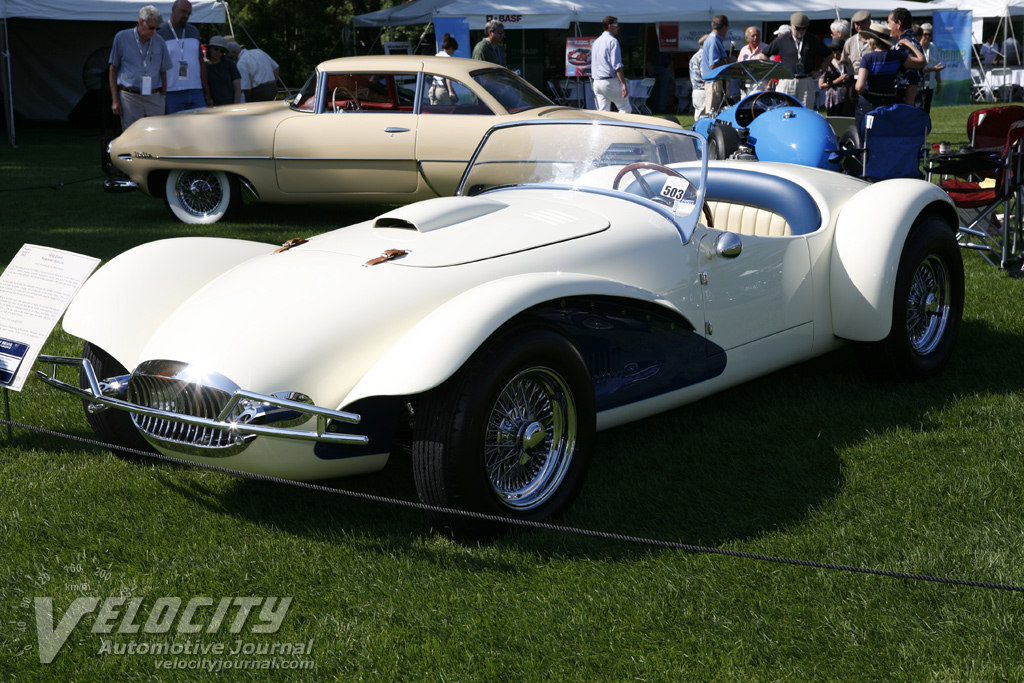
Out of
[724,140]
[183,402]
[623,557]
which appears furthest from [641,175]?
[724,140]

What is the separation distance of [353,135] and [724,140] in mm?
3812

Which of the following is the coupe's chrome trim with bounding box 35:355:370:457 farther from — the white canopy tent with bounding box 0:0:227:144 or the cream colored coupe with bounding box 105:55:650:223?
the white canopy tent with bounding box 0:0:227:144

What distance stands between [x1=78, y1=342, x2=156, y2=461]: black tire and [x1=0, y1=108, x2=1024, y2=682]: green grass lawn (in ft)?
0.38

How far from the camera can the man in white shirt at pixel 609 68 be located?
14008 millimetres

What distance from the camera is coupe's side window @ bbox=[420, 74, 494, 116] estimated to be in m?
9.53

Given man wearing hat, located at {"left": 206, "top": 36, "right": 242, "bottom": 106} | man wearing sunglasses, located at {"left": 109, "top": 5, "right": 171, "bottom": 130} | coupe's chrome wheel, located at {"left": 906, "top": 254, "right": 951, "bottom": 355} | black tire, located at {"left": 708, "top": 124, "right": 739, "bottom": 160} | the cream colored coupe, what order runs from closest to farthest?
coupe's chrome wheel, located at {"left": 906, "top": 254, "right": 951, "bottom": 355} → the cream colored coupe → black tire, located at {"left": 708, "top": 124, "right": 739, "bottom": 160} → man wearing sunglasses, located at {"left": 109, "top": 5, "right": 171, "bottom": 130} → man wearing hat, located at {"left": 206, "top": 36, "right": 242, "bottom": 106}

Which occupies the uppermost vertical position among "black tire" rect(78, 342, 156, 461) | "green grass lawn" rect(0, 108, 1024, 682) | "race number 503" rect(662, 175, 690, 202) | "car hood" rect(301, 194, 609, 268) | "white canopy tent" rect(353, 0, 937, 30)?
"white canopy tent" rect(353, 0, 937, 30)

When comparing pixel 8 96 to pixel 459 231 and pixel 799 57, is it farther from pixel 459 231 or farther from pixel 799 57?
pixel 459 231

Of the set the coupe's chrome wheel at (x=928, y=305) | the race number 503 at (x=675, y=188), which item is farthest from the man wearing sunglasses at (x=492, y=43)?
the race number 503 at (x=675, y=188)

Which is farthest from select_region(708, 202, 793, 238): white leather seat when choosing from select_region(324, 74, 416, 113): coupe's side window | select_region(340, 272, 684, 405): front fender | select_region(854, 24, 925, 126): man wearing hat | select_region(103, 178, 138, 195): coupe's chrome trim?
select_region(103, 178, 138, 195): coupe's chrome trim

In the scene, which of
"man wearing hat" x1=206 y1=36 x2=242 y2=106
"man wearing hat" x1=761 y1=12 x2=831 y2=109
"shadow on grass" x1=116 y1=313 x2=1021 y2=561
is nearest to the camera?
"shadow on grass" x1=116 y1=313 x2=1021 y2=561

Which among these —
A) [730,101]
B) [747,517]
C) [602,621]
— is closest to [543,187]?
[747,517]

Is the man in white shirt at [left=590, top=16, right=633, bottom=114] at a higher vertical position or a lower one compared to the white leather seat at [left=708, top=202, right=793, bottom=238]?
higher

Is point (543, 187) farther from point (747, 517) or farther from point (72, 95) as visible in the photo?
point (72, 95)
